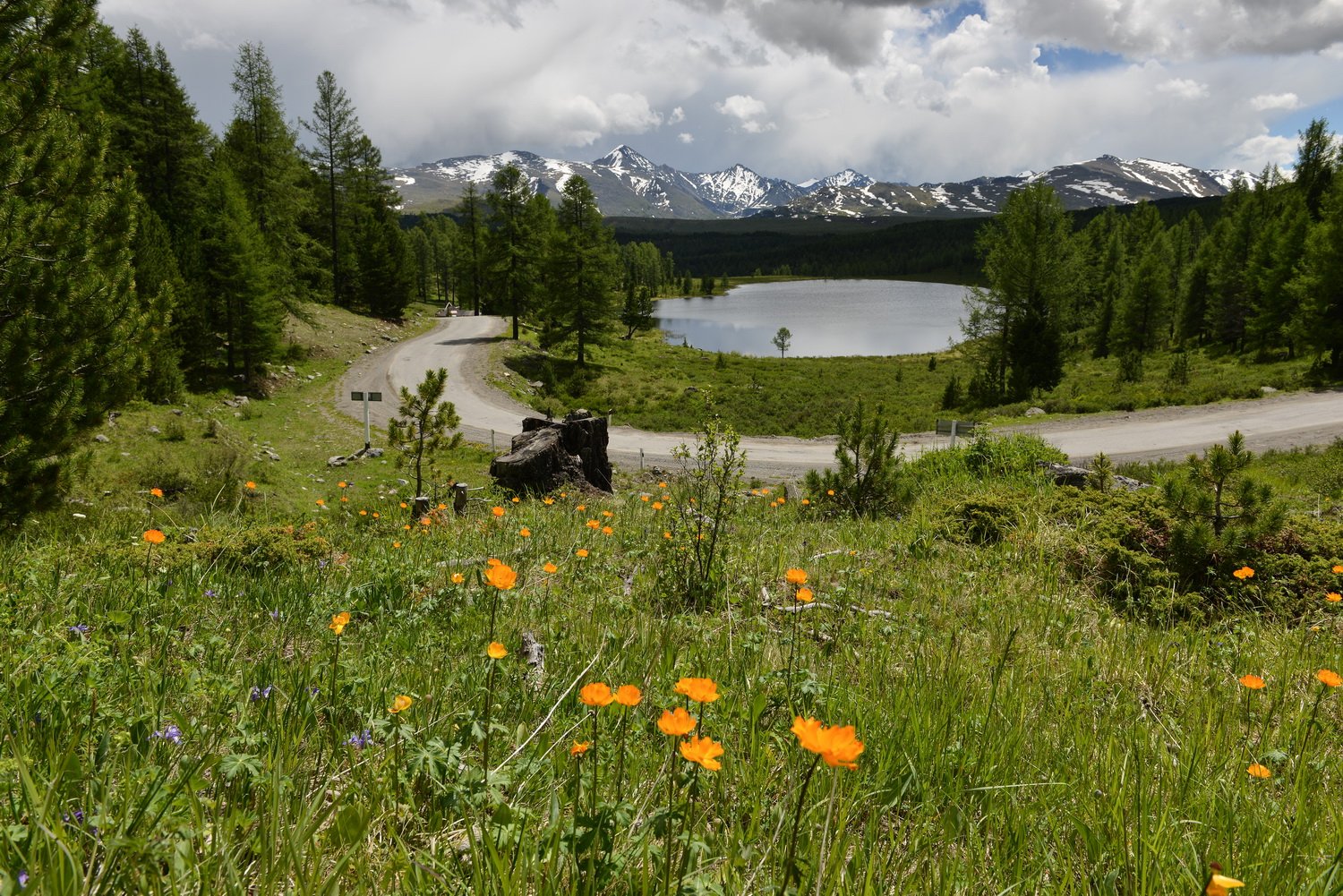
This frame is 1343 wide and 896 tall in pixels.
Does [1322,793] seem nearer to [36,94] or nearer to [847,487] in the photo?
[847,487]

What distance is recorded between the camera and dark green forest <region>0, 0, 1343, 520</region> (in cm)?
598

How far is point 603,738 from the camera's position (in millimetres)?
2029

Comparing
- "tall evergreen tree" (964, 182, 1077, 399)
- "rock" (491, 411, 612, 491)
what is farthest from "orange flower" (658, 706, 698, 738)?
"tall evergreen tree" (964, 182, 1077, 399)

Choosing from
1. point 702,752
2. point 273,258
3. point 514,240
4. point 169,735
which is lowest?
point 169,735

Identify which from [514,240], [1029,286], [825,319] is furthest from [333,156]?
[825,319]

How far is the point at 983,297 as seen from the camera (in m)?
32.1

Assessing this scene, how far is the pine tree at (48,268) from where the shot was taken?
225 inches

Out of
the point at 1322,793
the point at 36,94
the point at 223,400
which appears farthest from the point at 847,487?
the point at 223,400

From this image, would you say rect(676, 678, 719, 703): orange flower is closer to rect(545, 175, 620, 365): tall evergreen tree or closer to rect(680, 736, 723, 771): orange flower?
rect(680, 736, 723, 771): orange flower

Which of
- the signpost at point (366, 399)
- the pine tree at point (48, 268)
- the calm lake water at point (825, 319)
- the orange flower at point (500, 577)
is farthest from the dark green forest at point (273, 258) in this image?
the calm lake water at point (825, 319)

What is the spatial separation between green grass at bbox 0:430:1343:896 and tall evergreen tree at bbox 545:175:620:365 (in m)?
35.0

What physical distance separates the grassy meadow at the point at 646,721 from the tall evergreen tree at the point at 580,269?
34.2m

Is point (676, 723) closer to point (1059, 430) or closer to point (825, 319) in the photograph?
point (1059, 430)

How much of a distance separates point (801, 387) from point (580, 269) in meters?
14.7
